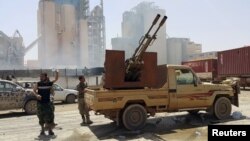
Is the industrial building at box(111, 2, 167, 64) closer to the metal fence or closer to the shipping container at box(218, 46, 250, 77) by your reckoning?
the metal fence

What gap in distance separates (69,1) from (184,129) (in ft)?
201

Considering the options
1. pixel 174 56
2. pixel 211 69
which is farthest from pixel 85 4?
pixel 211 69

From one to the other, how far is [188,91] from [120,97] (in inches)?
97.9

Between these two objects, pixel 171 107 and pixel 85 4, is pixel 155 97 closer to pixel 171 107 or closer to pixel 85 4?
pixel 171 107

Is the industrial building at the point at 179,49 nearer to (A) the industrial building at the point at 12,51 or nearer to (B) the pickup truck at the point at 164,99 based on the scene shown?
(A) the industrial building at the point at 12,51

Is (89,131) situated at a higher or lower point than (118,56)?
lower

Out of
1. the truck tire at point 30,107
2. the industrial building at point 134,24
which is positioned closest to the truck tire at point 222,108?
the truck tire at point 30,107

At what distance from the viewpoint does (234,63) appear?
101 ft

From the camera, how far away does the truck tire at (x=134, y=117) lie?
981 centimetres

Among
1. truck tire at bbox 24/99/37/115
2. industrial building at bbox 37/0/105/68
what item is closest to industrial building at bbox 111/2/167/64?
industrial building at bbox 37/0/105/68

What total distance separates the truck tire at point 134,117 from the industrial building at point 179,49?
247ft

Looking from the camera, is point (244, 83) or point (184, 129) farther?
point (244, 83)

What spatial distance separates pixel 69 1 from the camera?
2657 inches

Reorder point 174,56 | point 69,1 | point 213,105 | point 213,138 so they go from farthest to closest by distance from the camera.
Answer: point 174,56 < point 69,1 < point 213,105 < point 213,138
